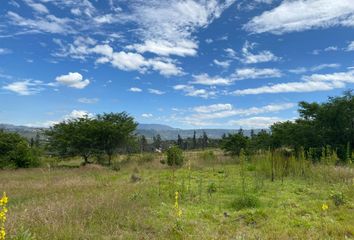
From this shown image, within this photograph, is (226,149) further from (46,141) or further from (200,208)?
(200,208)

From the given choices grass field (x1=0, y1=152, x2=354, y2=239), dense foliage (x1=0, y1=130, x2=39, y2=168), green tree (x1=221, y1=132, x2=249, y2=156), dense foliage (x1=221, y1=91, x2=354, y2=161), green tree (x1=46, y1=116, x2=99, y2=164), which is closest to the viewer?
grass field (x1=0, y1=152, x2=354, y2=239)

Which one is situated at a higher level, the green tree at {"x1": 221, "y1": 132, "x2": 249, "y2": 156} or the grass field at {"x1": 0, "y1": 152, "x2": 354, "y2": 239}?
the green tree at {"x1": 221, "y1": 132, "x2": 249, "y2": 156}

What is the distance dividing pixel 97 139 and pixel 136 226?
23.9m

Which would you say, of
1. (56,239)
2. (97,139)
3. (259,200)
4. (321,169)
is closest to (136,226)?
(56,239)

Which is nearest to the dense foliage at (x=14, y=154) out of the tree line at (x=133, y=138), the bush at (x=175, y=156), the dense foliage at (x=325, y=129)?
the tree line at (x=133, y=138)

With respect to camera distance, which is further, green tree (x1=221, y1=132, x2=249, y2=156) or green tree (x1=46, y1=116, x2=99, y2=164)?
green tree (x1=221, y1=132, x2=249, y2=156)

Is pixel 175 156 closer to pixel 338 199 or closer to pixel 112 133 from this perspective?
pixel 112 133

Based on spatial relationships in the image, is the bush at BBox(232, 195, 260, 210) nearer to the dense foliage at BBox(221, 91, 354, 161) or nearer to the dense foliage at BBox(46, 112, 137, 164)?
the dense foliage at BBox(221, 91, 354, 161)

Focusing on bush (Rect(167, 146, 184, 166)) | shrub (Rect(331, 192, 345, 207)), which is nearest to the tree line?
bush (Rect(167, 146, 184, 166))

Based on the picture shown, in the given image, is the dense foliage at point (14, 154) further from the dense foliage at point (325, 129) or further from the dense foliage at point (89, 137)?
the dense foliage at point (325, 129)

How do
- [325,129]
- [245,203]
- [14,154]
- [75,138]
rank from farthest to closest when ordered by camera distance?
[75,138]
[14,154]
[325,129]
[245,203]

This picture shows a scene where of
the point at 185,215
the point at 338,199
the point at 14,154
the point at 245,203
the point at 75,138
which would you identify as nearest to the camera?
the point at 185,215

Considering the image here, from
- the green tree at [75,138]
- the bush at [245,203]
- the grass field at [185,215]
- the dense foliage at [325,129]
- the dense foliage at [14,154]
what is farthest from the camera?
the green tree at [75,138]

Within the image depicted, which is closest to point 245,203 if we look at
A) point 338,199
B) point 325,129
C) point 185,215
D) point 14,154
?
point 185,215
